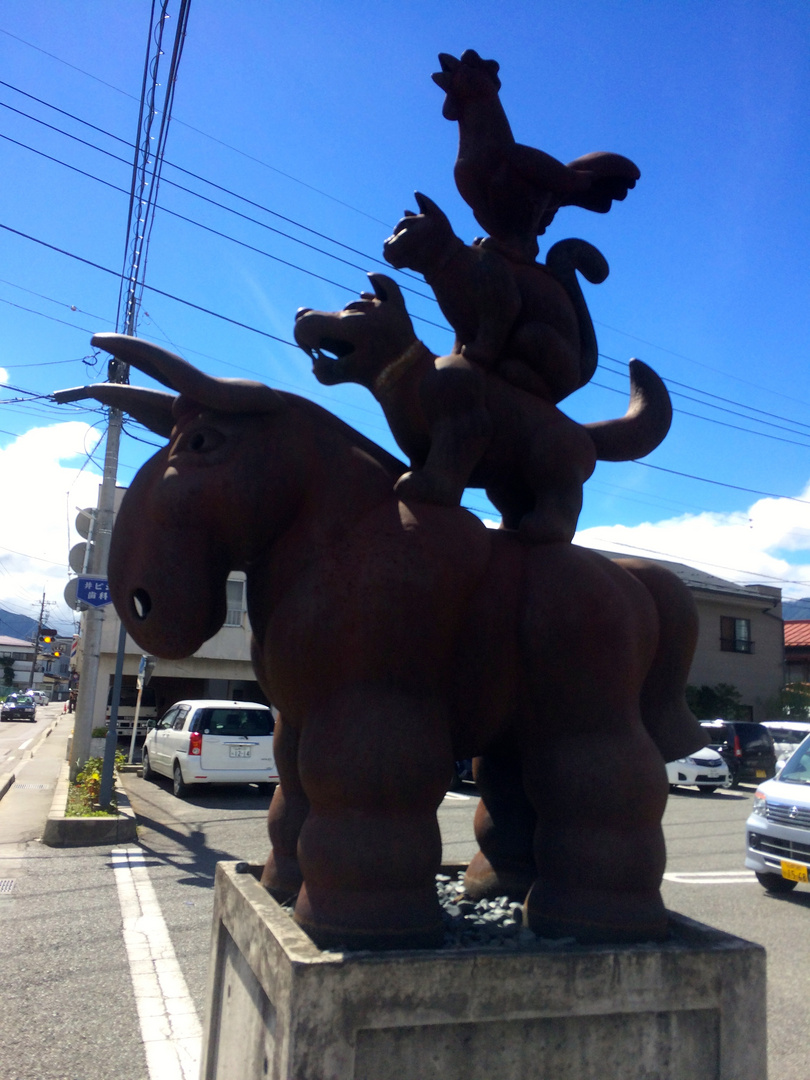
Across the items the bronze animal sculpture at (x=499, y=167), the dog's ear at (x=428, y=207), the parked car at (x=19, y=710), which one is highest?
the bronze animal sculpture at (x=499, y=167)

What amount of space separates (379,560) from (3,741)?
27.6 m

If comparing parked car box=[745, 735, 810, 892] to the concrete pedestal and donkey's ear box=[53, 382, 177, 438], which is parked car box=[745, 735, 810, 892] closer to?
the concrete pedestal

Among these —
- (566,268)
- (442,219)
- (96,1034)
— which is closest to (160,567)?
(442,219)

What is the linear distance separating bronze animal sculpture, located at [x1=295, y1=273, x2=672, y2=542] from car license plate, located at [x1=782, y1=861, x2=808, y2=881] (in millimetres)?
6227

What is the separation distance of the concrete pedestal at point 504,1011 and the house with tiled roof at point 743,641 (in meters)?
23.2

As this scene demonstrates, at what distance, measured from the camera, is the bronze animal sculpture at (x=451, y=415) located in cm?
234

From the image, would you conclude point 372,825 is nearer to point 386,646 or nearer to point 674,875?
point 386,646

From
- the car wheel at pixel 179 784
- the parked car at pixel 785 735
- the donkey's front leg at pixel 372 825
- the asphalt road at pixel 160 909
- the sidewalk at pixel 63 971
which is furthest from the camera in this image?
the parked car at pixel 785 735

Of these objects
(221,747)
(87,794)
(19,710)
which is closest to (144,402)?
(87,794)

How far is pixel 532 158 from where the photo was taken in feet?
9.05

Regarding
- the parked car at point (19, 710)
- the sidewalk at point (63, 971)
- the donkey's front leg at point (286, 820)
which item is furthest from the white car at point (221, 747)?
the parked car at point (19, 710)

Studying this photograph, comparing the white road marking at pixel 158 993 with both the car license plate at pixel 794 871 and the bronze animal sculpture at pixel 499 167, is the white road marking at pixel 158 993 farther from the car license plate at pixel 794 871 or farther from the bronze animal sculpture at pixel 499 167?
the car license plate at pixel 794 871

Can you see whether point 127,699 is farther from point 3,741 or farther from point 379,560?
point 379,560

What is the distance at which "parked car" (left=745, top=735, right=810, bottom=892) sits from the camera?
7176 millimetres
